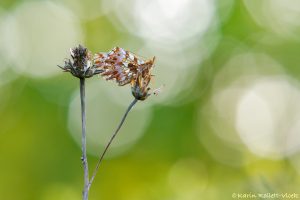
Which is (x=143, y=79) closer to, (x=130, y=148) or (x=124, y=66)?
(x=124, y=66)

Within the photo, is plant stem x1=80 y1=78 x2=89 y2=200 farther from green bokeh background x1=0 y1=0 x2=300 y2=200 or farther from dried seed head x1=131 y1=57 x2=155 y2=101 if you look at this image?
green bokeh background x1=0 y1=0 x2=300 y2=200

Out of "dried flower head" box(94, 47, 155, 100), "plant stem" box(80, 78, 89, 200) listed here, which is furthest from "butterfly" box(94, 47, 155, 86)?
"plant stem" box(80, 78, 89, 200)

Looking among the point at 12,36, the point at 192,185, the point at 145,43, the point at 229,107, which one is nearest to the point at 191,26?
the point at 145,43

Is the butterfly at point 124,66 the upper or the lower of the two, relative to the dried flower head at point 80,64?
upper

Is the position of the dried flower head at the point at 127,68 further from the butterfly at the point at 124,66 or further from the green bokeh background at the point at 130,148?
the green bokeh background at the point at 130,148

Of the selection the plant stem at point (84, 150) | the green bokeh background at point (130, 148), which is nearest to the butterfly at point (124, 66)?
the plant stem at point (84, 150)
